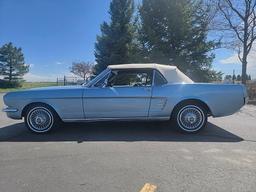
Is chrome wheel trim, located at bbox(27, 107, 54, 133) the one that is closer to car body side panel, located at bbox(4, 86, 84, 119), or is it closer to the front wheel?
car body side panel, located at bbox(4, 86, 84, 119)

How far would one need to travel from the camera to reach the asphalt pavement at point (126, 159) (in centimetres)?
421

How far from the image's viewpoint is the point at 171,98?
24.2 feet

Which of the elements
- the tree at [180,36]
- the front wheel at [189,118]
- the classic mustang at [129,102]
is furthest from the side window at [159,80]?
the tree at [180,36]

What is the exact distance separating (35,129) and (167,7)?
67.2 ft

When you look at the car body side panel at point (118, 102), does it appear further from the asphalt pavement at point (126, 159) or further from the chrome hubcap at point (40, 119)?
the chrome hubcap at point (40, 119)

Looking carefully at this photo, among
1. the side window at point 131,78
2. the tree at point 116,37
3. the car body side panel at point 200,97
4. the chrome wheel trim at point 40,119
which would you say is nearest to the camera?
the car body side panel at point 200,97

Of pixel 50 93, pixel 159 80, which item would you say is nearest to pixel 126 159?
pixel 159 80

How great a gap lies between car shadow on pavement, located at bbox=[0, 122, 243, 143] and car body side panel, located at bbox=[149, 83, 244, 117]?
0.47m

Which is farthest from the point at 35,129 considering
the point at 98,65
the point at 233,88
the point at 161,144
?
the point at 98,65

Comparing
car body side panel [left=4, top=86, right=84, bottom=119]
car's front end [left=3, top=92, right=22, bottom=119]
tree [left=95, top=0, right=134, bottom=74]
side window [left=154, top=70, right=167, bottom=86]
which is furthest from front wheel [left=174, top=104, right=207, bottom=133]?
tree [left=95, top=0, right=134, bottom=74]

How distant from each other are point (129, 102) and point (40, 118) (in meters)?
1.92

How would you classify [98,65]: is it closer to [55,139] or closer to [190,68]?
[190,68]

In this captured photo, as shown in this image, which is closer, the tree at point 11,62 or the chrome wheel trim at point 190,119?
the chrome wheel trim at point 190,119

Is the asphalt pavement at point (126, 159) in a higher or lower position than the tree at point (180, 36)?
lower
